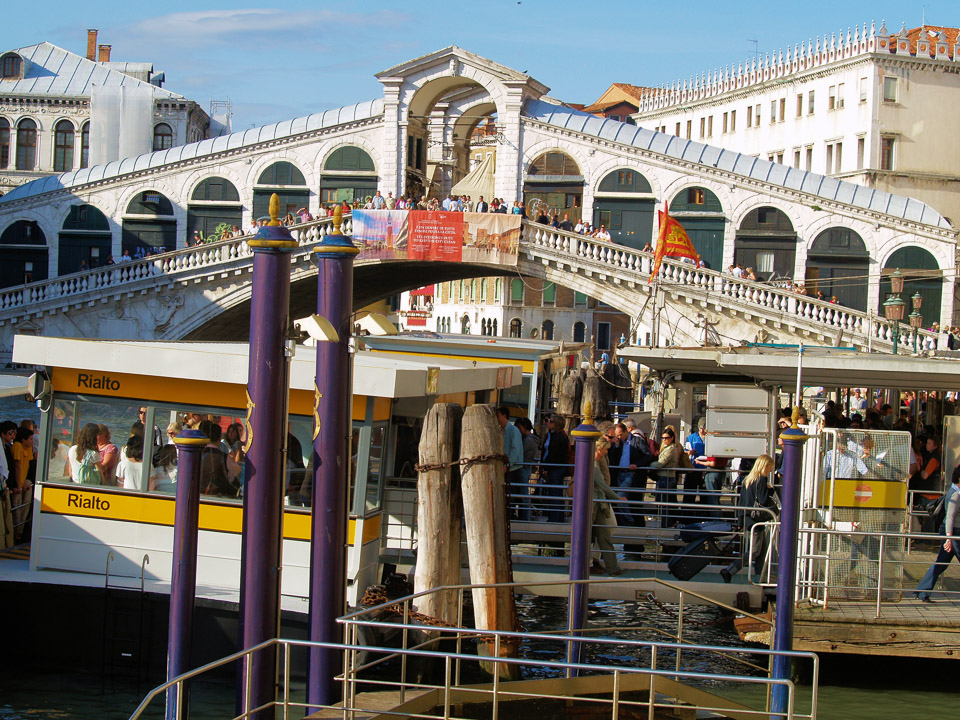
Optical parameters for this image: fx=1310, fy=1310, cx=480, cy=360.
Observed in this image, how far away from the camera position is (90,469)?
9.50 metres

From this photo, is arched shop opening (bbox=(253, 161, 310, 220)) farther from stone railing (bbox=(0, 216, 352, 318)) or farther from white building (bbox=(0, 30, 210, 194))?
white building (bbox=(0, 30, 210, 194))

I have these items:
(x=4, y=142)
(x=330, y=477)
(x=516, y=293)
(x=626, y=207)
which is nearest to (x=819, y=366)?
(x=330, y=477)

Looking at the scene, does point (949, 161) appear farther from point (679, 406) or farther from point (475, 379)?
point (475, 379)

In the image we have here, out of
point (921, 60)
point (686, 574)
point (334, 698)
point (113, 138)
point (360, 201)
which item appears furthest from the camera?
point (113, 138)

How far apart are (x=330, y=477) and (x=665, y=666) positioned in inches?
175

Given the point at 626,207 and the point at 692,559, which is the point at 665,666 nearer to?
the point at 692,559

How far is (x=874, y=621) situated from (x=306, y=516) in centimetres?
406

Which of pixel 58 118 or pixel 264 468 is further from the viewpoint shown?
pixel 58 118

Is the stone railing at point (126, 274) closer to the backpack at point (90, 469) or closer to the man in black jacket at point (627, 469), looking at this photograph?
the man in black jacket at point (627, 469)

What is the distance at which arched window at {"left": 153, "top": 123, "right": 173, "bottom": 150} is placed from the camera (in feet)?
164

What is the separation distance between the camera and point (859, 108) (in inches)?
1730

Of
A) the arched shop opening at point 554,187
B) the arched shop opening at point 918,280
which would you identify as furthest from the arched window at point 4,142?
the arched shop opening at point 918,280

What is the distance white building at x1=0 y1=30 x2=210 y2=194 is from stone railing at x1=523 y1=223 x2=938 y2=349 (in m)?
23.7

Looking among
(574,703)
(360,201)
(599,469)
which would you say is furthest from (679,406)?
(360,201)
